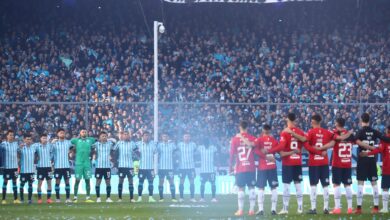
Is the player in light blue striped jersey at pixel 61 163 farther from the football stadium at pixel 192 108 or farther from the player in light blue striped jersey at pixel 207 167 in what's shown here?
the player in light blue striped jersey at pixel 207 167

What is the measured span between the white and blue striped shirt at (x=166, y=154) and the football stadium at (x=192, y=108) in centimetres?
4

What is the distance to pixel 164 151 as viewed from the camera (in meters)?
29.0

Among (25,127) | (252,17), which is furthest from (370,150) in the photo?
(252,17)

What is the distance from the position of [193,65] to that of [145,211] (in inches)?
807

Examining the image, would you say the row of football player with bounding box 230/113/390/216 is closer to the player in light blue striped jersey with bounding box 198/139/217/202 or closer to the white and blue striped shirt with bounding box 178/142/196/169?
the player in light blue striped jersey with bounding box 198/139/217/202

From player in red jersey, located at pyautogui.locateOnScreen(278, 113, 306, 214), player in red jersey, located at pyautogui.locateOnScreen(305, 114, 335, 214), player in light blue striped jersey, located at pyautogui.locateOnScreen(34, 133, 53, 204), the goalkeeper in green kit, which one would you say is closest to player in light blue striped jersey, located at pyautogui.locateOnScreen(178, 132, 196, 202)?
the goalkeeper in green kit

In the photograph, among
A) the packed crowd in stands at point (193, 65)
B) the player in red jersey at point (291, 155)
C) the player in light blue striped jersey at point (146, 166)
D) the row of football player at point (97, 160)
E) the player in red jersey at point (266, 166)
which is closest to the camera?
the player in red jersey at point (291, 155)

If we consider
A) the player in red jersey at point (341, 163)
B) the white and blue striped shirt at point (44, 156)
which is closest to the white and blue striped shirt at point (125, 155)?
the white and blue striped shirt at point (44, 156)

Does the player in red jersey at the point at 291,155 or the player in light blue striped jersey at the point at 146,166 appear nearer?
the player in red jersey at the point at 291,155

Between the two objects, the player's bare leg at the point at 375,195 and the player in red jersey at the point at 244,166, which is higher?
the player in red jersey at the point at 244,166

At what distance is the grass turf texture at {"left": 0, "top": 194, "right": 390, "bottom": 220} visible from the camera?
22.1 metres

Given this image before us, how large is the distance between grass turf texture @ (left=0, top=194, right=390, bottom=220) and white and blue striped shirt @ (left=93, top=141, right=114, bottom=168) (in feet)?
4.01

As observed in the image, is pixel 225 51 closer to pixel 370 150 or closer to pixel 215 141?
pixel 215 141

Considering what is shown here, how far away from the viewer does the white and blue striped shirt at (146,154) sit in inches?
1127
